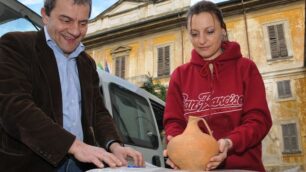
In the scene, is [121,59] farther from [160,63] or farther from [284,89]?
[284,89]

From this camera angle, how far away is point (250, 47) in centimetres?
1827

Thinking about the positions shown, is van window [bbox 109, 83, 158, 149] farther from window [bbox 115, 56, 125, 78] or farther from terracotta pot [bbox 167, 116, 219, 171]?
window [bbox 115, 56, 125, 78]

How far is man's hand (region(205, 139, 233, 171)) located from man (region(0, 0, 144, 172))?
13.7 inches

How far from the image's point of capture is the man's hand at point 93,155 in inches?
53.3

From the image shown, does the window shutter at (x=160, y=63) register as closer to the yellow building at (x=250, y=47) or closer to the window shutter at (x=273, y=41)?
the yellow building at (x=250, y=47)

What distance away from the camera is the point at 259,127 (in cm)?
168

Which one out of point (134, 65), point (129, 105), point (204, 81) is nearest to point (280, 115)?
point (134, 65)

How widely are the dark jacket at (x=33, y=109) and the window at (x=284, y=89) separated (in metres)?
16.3

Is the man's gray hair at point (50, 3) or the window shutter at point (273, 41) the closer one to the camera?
the man's gray hair at point (50, 3)

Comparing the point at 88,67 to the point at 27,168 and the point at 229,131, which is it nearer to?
the point at 27,168

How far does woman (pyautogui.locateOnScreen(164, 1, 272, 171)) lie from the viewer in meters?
1.70

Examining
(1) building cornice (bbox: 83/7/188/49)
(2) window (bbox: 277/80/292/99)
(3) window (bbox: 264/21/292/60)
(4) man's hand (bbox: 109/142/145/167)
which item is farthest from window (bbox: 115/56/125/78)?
(4) man's hand (bbox: 109/142/145/167)

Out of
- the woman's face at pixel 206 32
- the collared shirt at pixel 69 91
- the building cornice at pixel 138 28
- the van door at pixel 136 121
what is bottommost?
the van door at pixel 136 121

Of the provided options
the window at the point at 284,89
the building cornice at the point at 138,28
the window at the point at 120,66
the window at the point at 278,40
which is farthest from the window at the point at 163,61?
the window at the point at 284,89
